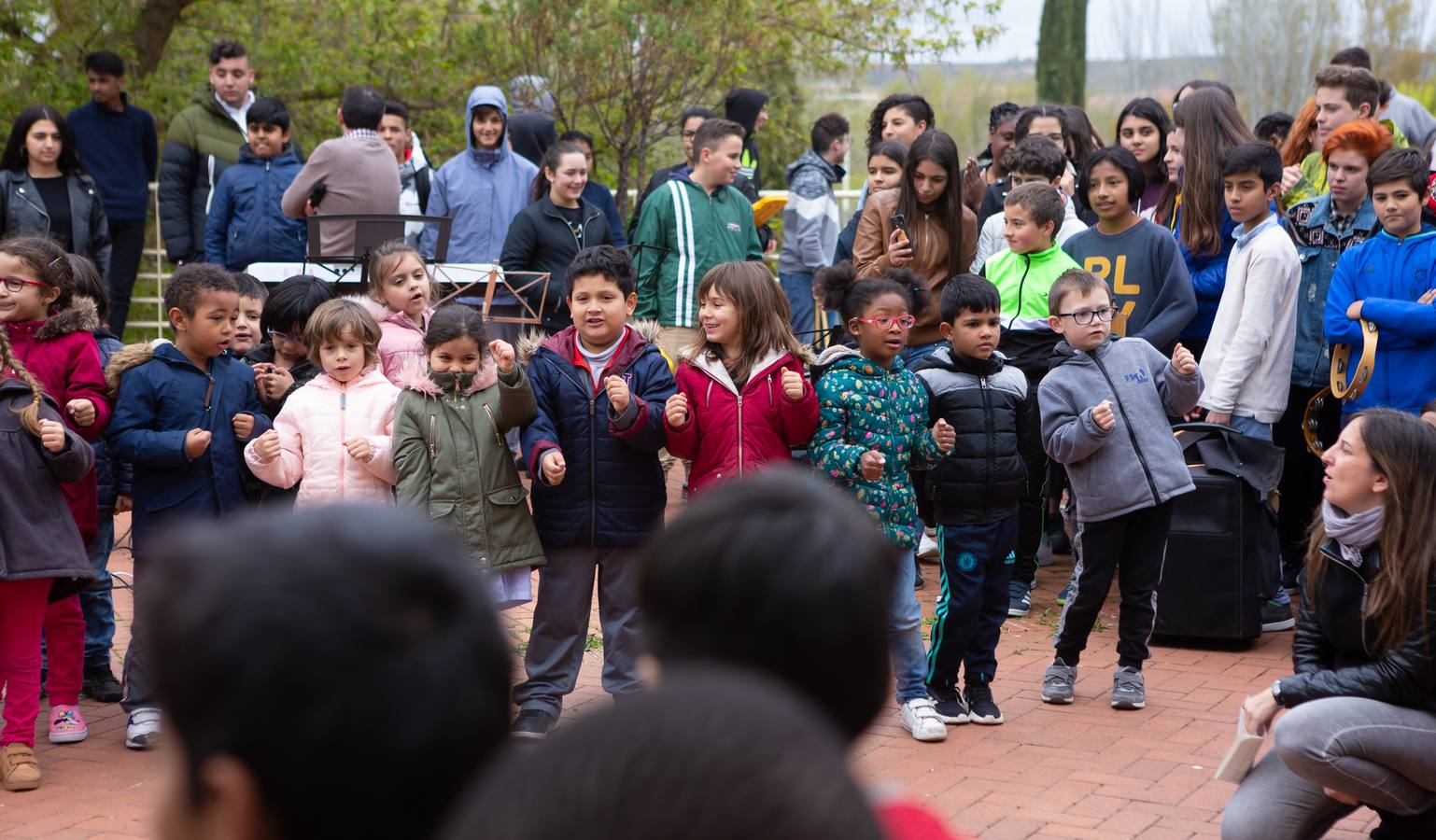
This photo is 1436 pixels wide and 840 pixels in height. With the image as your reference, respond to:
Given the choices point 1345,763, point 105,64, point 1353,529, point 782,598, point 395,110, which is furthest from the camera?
point 105,64

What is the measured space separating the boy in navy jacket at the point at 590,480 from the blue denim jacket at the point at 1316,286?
3.33m

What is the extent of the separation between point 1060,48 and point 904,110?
1621 cm

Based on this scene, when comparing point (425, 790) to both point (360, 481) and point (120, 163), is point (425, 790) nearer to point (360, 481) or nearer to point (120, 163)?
point (360, 481)

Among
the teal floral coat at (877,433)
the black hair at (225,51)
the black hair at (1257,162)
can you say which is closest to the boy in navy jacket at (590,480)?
the teal floral coat at (877,433)

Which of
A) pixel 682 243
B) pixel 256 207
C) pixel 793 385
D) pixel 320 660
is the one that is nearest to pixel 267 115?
pixel 256 207

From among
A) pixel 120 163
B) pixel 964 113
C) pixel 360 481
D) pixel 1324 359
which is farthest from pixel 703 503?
pixel 964 113

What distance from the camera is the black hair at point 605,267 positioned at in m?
5.57

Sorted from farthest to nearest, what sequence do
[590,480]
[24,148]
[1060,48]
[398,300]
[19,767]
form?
[1060,48]
[24,148]
[398,300]
[590,480]
[19,767]

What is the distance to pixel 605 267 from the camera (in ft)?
18.3

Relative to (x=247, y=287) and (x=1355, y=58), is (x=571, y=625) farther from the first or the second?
(x=1355, y=58)

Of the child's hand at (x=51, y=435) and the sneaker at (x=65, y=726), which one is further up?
the child's hand at (x=51, y=435)

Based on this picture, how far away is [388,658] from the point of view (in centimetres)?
117

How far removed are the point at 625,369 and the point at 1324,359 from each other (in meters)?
3.54

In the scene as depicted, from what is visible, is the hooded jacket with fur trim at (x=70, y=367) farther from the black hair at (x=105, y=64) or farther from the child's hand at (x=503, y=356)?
the black hair at (x=105, y=64)
